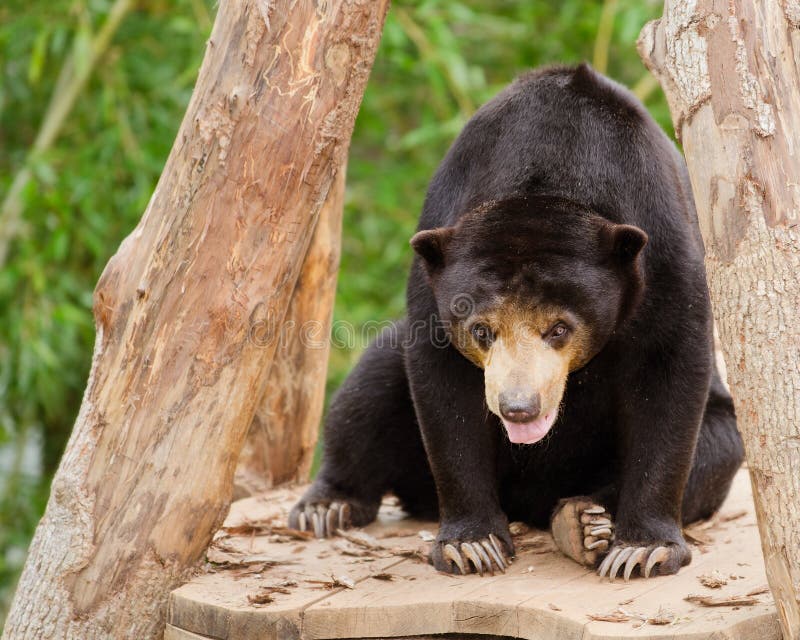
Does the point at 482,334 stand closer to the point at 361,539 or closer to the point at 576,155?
the point at 576,155

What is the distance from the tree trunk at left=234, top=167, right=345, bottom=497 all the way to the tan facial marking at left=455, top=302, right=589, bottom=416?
1.36m

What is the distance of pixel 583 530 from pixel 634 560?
0.21 m

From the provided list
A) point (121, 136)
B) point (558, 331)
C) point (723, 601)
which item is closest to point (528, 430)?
point (558, 331)

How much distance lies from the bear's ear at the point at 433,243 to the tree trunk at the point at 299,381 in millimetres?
1143

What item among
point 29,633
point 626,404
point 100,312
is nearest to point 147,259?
point 100,312

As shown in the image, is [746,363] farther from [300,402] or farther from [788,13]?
[300,402]

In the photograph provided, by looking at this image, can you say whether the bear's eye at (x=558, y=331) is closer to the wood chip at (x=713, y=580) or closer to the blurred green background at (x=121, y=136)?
the wood chip at (x=713, y=580)

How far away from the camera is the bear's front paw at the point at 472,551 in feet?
11.4

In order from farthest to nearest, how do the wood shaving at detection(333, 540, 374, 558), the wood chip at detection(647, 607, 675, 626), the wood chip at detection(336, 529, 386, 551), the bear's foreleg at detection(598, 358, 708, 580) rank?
the wood chip at detection(336, 529, 386, 551)
the wood shaving at detection(333, 540, 374, 558)
the bear's foreleg at detection(598, 358, 708, 580)
the wood chip at detection(647, 607, 675, 626)

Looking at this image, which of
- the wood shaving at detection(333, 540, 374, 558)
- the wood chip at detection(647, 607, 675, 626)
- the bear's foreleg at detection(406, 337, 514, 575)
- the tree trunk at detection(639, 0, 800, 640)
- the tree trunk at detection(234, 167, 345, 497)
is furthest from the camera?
the tree trunk at detection(234, 167, 345, 497)

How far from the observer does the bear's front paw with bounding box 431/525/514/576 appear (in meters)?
3.46

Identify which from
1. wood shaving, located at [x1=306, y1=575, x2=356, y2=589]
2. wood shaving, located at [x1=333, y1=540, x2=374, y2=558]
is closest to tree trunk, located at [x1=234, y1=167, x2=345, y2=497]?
wood shaving, located at [x1=333, y1=540, x2=374, y2=558]

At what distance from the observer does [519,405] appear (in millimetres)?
3154

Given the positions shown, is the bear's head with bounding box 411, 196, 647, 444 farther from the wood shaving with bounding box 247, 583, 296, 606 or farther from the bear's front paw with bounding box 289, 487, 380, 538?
the bear's front paw with bounding box 289, 487, 380, 538
